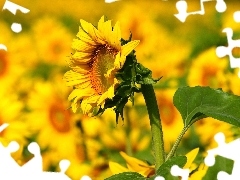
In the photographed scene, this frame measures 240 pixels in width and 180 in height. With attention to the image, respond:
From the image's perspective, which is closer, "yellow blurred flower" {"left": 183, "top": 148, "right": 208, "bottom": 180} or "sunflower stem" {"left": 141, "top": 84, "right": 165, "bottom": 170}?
"sunflower stem" {"left": 141, "top": 84, "right": 165, "bottom": 170}

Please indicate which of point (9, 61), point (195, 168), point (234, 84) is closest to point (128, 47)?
point (195, 168)

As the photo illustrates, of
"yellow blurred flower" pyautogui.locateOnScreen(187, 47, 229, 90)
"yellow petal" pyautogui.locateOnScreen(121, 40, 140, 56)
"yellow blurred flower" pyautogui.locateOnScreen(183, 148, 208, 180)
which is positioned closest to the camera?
"yellow petal" pyautogui.locateOnScreen(121, 40, 140, 56)

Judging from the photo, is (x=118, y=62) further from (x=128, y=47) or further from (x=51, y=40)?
(x=51, y=40)

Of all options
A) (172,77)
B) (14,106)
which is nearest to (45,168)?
(14,106)

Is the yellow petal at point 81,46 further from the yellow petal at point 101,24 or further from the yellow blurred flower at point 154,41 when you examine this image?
the yellow blurred flower at point 154,41

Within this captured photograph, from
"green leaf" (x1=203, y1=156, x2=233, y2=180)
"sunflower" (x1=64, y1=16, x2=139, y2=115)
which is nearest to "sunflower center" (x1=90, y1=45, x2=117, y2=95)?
"sunflower" (x1=64, y1=16, x2=139, y2=115)

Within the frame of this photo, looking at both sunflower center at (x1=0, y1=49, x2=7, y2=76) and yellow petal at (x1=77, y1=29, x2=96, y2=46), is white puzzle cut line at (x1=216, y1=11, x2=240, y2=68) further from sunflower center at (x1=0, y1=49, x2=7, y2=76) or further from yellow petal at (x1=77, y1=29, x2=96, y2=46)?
sunflower center at (x1=0, y1=49, x2=7, y2=76)

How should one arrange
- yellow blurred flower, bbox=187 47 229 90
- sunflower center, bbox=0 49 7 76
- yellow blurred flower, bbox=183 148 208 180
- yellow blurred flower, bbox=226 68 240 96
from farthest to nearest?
sunflower center, bbox=0 49 7 76
yellow blurred flower, bbox=187 47 229 90
yellow blurred flower, bbox=226 68 240 96
yellow blurred flower, bbox=183 148 208 180
